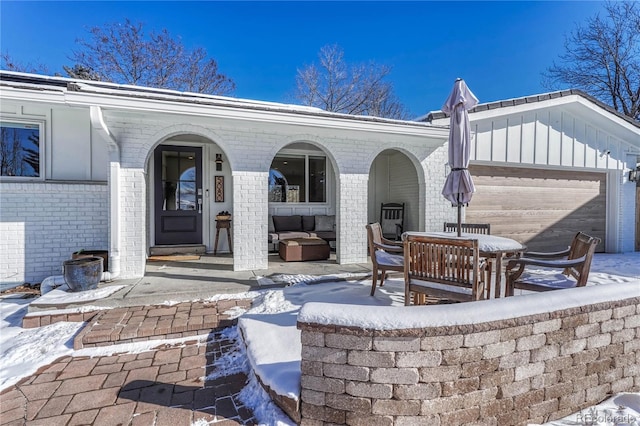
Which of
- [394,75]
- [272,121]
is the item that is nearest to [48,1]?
[272,121]

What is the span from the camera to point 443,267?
9.02ft

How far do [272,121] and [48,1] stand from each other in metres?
7.87

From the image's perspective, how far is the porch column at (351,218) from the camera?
5.54 metres

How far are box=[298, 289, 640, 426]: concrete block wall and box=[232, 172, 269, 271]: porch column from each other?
11.1ft

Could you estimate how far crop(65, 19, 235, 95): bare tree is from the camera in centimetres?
1205

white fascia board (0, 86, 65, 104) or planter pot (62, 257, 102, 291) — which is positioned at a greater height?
white fascia board (0, 86, 65, 104)

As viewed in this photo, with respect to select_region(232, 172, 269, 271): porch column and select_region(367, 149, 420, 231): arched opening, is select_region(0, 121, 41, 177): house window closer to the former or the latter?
select_region(232, 172, 269, 271): porch column

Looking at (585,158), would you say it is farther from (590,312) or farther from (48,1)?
(48,1)

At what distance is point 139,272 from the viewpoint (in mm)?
4449

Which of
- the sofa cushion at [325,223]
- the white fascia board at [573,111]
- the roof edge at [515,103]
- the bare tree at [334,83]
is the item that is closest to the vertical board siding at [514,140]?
the white fascia board at [573,111]

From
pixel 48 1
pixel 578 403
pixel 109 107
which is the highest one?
pixel 48 1

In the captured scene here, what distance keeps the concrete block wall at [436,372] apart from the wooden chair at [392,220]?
551cm

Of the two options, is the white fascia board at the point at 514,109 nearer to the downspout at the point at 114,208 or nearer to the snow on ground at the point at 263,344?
the snow on ground at the point at 263,344

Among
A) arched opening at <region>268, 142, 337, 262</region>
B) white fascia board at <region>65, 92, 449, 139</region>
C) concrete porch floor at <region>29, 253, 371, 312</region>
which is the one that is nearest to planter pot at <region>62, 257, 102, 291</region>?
concrete porch floor at <region>29, 253, 371, 312</region>
